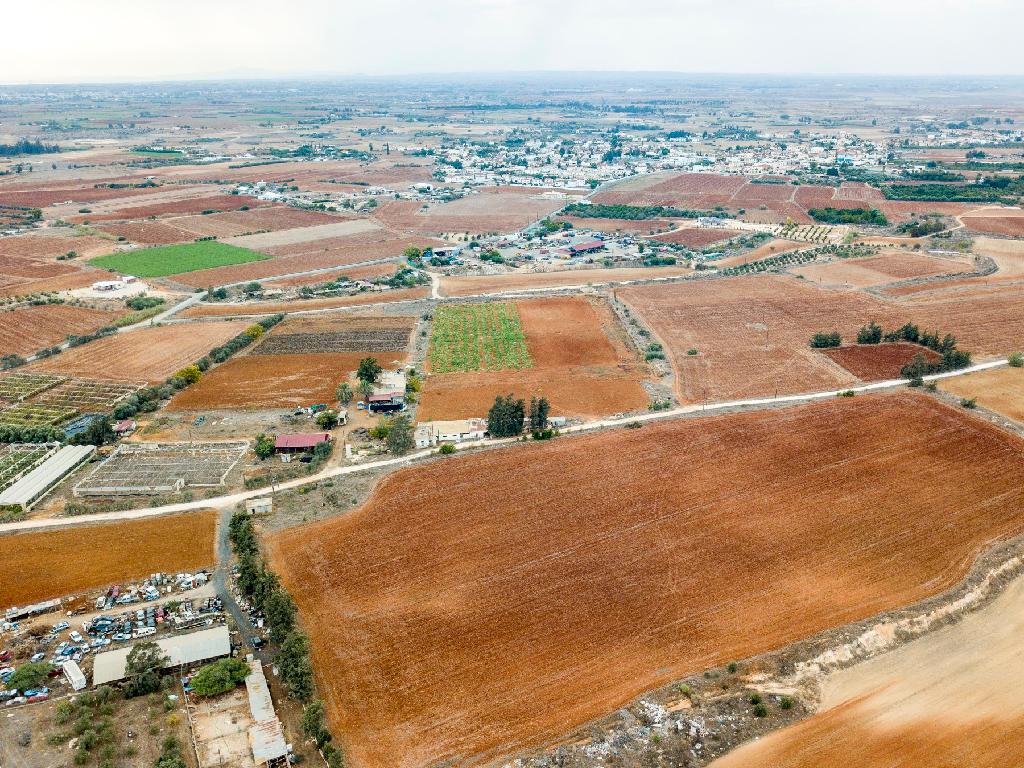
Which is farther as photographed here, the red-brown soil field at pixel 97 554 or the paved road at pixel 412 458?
the paved road at pixel 412 458

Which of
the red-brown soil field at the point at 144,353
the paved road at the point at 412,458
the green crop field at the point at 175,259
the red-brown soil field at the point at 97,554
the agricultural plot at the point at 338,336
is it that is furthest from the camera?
the green crop field at the point at 175,259

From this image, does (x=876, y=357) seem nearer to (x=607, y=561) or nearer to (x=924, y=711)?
(x=607, y=561)

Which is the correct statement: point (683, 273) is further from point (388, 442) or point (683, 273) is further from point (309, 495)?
point (309, 495)

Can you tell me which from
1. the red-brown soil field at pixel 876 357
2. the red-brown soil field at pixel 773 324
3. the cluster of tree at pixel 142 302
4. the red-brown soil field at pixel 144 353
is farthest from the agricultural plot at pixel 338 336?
the red-brown soil field at pixel 876 357

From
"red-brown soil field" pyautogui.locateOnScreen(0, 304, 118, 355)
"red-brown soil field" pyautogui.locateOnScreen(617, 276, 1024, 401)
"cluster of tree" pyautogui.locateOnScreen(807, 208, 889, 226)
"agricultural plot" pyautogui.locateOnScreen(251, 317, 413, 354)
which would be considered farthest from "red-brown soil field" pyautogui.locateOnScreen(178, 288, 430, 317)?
"cluster of tree" pyautogui.locateOnScreen(807, 208, 889, 226)

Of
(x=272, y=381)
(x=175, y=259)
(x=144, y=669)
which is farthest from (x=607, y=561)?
(x=175, y=259)

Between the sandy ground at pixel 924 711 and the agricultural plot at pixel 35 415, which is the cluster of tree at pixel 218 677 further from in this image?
the agricultural plot at pixel 35 415

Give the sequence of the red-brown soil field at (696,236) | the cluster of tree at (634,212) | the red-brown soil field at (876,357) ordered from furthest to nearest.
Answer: the cluster of tree at (634,212), the red-brown soil field at (696,236), the red-brown soil field at (876,357)
